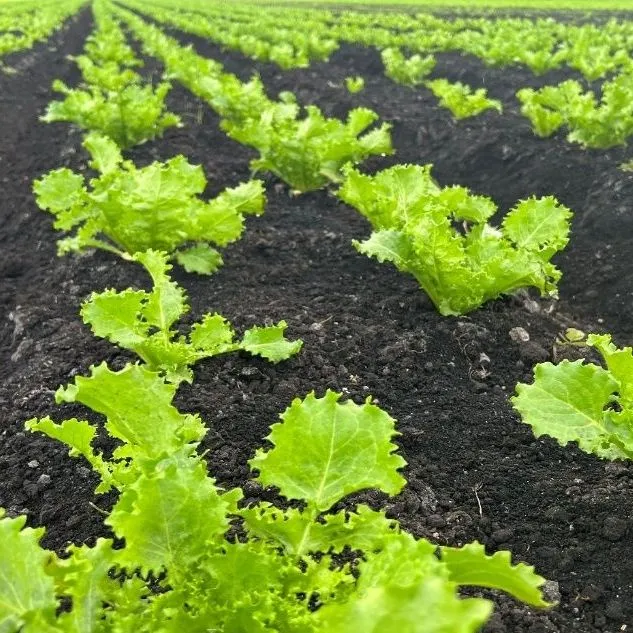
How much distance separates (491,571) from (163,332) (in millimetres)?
2248

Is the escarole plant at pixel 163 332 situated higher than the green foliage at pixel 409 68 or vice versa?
the escarole plant at pixel 163 332

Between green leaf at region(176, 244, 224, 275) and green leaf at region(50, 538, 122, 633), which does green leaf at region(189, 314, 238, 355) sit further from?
green leaf at region(50, 538, 122, 633)

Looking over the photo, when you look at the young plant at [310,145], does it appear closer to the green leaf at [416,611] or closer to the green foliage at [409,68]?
the green leaf at [416,611]

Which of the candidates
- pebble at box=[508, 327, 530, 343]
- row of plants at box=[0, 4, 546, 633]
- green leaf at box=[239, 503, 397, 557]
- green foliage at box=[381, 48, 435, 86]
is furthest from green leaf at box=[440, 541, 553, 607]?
green foliage at box=[381, 48, 435, 86]

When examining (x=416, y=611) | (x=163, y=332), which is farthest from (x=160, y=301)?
(x=416, y=611)

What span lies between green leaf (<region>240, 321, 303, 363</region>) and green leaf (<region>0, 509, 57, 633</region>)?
6.46 feet

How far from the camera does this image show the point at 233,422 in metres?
3.50

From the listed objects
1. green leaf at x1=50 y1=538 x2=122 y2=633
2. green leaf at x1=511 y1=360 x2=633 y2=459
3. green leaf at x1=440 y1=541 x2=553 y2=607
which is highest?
green leaf at x1=440 y1=541 x2=553 y2=607

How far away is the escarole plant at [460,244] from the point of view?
418 cm

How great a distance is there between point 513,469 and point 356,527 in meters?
1.24

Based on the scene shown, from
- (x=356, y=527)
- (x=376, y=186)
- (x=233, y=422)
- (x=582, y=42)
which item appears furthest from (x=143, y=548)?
(x=582, y=42)

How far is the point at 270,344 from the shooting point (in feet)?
→ 12.9

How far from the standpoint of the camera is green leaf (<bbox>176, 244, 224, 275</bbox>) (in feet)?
16.3

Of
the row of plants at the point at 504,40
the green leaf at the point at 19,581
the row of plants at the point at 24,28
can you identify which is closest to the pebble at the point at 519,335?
the green leaf at the point at 19,581
